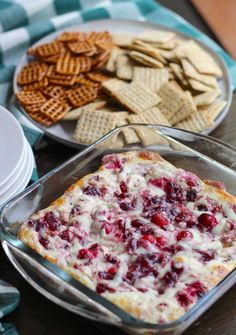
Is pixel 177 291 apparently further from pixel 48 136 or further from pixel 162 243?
pixel 48 136

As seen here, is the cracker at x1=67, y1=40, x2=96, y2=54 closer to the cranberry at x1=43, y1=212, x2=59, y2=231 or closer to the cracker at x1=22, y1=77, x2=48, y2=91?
the cracker at x1=22, y1=77, x2=48, y2=91

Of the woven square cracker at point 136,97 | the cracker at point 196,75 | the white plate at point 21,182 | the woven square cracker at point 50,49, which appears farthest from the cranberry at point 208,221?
the woven square cracker at point 50,49

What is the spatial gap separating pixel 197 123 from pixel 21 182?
518mm

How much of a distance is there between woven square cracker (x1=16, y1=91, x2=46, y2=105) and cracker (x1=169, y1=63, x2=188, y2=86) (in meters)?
0.37

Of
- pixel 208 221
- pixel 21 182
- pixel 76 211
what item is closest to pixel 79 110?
pixel 21 182

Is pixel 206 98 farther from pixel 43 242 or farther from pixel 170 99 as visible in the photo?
pixel 43 242

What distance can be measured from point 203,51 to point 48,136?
576 millimetres

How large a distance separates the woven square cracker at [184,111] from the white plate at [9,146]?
1.44 ft

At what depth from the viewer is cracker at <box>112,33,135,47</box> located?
1.97 m

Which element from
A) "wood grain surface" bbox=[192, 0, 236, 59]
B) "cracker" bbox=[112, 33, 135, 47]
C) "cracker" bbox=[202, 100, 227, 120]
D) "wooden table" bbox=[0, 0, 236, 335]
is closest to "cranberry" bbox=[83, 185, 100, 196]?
"wooden table" bbox=[0, 0, 236, 335]

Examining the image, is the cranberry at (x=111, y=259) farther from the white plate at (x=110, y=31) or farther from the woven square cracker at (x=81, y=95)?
the woven square cracker at (x=81, y=95)

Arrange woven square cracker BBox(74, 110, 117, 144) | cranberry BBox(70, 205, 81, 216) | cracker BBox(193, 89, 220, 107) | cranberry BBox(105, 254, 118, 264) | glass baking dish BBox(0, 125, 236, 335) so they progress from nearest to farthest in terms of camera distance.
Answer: glass baking dish BBox(0, 125, 236, 335)
cranberry BBox(105, 254, 118, 264)
cranberry BBox(70, 205, 81, 216)
woven square cracker BBox(74, 110, 117, 144)
cracker BBox(193, 89, 220, 107)

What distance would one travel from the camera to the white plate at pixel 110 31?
1.69m

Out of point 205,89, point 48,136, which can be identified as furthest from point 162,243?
point 205,89
